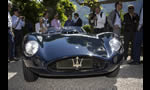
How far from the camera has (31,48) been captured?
122 inches

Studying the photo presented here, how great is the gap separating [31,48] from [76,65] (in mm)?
804

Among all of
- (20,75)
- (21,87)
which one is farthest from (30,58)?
(20,75)

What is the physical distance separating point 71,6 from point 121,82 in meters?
15.8

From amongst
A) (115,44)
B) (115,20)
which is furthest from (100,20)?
(115,44)

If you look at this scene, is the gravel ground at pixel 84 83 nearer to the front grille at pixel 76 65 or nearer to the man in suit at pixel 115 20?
the front grille at pixel 76 65

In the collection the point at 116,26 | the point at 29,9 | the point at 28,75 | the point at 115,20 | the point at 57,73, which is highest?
the point at 29,9

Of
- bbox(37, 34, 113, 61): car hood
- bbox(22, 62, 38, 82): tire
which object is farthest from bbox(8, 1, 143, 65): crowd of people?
bbox(22, 62, 38, 82): tire

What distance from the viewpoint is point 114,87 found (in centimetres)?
→ 299

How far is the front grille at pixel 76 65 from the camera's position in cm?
287

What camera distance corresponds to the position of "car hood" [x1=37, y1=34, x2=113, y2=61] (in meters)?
2.90

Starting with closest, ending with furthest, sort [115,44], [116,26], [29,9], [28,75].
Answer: [28,75] < [115,44] < [116,26] < [29,9]

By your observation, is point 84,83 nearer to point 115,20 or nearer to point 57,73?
point 57,73

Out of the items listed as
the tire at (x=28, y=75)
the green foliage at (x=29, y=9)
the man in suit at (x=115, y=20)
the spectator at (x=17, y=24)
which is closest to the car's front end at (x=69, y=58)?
the tire at (x=28, y=75)

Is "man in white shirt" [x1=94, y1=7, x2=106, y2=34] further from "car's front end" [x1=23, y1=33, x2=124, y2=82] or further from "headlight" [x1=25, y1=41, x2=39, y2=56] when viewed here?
"headlight" [x1=25, y1=41, x2=39, y2=56]
